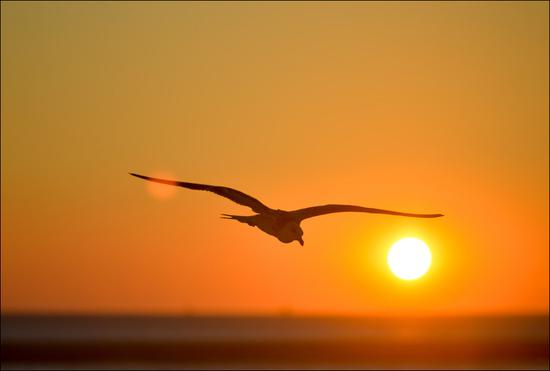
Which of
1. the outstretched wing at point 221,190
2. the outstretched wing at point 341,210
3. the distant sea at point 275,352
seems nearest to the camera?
the outstretched wing at point 221,190

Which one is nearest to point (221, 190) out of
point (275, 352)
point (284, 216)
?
point (284, 216)

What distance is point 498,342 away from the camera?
2662 inches

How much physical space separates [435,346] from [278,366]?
49.9 feet

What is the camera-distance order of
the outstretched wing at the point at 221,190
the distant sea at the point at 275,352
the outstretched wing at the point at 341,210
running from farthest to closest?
the distant sea at the point at 275,352, the outstretched wing at the point at 341,210, the outstretched wing at the point at 221,190

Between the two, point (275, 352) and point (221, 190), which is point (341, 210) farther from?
point (275, 352)

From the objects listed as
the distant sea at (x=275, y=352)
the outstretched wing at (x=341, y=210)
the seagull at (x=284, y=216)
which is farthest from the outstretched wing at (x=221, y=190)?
the distant sea at (x=275, y=352)

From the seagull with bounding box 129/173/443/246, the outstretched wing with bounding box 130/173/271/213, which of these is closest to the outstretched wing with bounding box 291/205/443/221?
the seagull with bounding box 129/173/443/246

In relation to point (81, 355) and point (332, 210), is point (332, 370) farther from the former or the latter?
point (332, 210)

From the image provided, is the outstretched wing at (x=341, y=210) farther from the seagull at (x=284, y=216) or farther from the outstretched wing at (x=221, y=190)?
the outstretched wing at (x=221, y=190)

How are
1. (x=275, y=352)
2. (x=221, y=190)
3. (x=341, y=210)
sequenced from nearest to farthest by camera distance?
(x=221, y=190) < (x=341, y=210) < (x=275, y=352)

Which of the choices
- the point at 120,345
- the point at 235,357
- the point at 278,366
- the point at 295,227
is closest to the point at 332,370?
the point at 278,366

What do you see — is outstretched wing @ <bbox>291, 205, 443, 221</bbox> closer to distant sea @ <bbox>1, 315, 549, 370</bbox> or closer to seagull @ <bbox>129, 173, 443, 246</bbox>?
seagull @ <bbox>129, 173, 443, 246</bbox>

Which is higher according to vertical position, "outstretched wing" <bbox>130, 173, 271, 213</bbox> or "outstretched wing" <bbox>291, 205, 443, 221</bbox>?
"outstretched wing" <bbox>291, 205, 443, 221</bbox>

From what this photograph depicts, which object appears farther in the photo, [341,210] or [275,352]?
[275,352]
